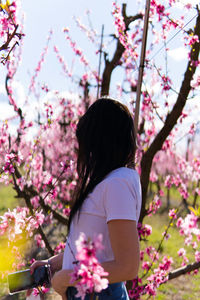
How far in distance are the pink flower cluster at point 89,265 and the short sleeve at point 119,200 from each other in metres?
0.22

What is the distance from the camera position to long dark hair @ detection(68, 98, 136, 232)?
46.8 inches

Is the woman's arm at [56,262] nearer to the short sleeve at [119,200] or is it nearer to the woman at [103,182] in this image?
the woman at [103,182]

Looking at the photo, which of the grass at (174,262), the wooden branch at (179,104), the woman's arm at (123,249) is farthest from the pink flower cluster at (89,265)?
the grass at (174,262)

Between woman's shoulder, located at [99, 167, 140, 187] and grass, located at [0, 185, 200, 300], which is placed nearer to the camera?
woman's shoulder, located at [99, 167, 140, 187]

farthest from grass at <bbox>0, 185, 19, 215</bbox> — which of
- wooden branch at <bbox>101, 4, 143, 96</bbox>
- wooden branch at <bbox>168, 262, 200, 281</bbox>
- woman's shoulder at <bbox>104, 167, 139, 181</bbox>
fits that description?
woman's shoulder at <bbox>104, 167, 139, 181</bbox>

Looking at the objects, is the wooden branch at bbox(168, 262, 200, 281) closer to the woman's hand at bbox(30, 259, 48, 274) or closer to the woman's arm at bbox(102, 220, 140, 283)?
the woman's hand at bbox(30, 259, 48, 274)

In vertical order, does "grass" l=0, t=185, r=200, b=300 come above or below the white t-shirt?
below

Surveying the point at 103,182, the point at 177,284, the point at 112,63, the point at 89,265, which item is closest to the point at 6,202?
the point at 177,284

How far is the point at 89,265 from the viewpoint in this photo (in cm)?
85

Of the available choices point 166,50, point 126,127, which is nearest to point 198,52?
point 166,50

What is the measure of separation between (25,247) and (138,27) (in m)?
4.48

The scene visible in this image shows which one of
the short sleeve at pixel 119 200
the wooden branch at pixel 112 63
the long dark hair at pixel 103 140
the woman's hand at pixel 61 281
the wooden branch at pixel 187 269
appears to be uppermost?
the wooden branch at pixel 112 63

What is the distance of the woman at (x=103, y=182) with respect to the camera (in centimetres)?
109

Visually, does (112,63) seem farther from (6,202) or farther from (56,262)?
(6,202)
